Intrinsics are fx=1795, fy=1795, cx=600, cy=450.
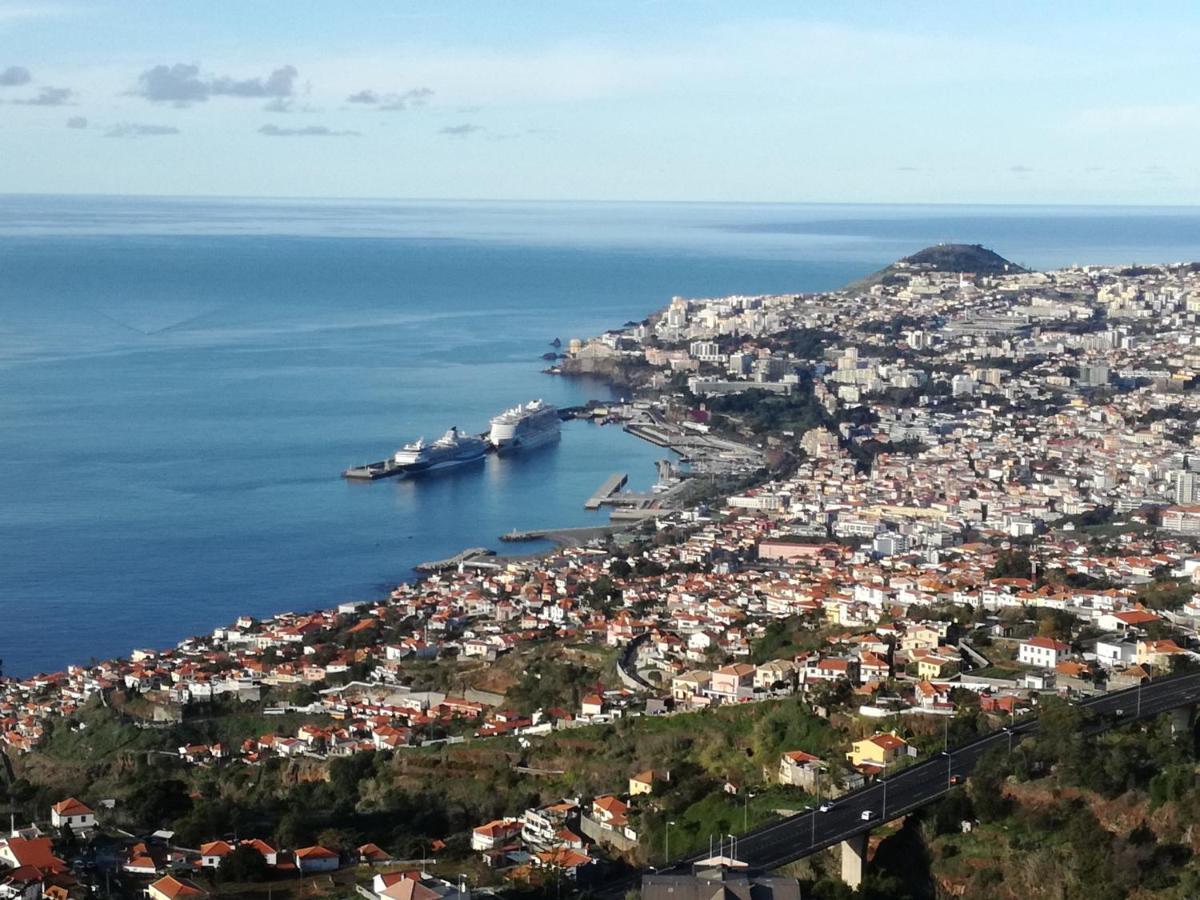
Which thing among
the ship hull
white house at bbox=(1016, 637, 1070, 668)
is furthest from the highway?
the ship hull

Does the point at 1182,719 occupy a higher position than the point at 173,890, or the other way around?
the point at 1182,719

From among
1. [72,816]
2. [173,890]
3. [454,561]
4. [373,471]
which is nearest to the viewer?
[173,890]

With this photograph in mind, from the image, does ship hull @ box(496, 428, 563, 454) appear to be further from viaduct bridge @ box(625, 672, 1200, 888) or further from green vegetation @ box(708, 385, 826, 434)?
viaduct bridge @ box(625, 672, 1200, 888)

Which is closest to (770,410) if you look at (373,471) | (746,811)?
(373,471)

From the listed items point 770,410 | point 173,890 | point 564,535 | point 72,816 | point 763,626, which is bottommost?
point 564,535

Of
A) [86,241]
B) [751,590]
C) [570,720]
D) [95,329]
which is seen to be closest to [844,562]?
[751,590]

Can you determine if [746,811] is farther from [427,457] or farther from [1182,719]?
[427,457]

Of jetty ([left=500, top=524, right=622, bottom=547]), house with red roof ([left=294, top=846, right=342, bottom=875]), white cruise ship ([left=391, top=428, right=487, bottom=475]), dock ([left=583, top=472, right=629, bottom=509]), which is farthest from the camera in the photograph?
white cruise ship ([left=391, top=428, right=487, bottom=475])
